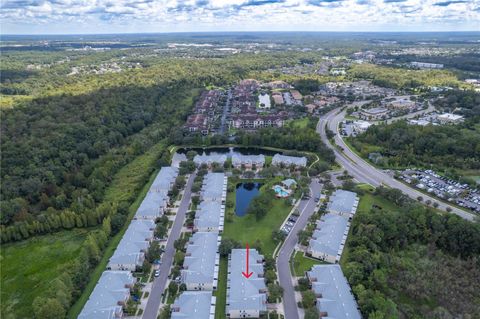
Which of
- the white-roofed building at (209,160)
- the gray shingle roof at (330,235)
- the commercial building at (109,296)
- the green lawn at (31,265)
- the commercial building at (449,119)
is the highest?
the commercial building at (449,119)

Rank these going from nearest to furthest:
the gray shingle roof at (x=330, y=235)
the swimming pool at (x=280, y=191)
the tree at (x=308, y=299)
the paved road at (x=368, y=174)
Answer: the tree at (x=308, y=299) → the gray shingle roof at (x=330, y=235) → the paved road at (x=368, y=174) → the swimming pool at (x=280, y=191)

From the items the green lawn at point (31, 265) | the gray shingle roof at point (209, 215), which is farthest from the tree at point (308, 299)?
the green lawn at point (31, 265)

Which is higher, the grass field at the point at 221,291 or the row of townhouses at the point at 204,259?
the row of townhouses at the point at 204,259

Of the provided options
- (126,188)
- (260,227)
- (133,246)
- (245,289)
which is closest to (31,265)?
(133,246)

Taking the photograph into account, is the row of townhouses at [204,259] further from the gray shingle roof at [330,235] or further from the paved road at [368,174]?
the paved road at [368,174]

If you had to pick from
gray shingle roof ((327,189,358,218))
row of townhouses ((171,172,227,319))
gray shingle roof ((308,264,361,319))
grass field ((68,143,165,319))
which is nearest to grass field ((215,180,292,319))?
row of townhouses ((171,172,227,319))

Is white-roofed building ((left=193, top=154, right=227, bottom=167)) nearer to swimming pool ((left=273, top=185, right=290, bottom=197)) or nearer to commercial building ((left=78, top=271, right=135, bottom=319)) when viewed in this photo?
swimming pool ((left=273, top=185, right=290, bottom=197))

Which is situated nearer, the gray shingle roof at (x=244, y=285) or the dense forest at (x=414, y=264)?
the dense forest at (x=414, y=264)

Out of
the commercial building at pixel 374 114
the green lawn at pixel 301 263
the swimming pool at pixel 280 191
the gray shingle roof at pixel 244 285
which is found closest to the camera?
the gray shingle roof at pixel 244 285
